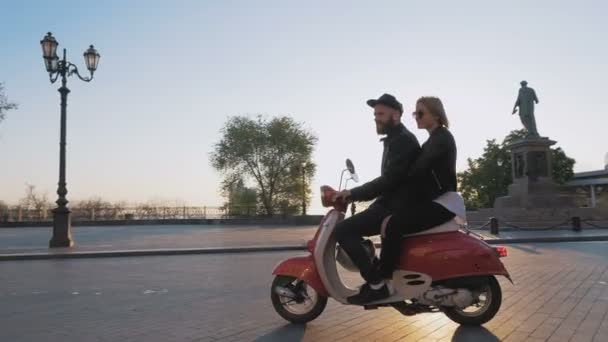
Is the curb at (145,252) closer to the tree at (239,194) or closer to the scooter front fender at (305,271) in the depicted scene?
the scooter front fender at (305,271)

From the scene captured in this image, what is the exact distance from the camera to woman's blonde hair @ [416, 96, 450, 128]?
15.3ft

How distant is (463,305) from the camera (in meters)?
4.50

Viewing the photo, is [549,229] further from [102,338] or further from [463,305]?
[102,338]

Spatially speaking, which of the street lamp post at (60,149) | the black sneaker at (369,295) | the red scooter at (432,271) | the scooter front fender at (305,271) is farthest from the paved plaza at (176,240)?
the black sneaker at (369,295)

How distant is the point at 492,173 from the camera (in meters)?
58.4

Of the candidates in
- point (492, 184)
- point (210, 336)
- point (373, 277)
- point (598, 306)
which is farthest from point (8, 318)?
point (492, 184)

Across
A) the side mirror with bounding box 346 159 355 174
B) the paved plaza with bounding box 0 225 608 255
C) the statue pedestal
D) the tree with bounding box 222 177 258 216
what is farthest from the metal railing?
the side mirror with bounding box 346 159 355 174

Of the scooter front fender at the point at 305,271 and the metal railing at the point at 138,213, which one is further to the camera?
the metal railing at the point at 138,213

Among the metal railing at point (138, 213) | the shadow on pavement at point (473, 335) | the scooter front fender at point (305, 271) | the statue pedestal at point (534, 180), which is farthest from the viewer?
the metal railing at point (138, 213)

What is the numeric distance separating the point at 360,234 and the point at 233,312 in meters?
2.08

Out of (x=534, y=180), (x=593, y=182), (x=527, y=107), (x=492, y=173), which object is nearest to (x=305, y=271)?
(x=534, y=180)

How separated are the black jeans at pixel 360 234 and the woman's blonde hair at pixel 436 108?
950 millimetres

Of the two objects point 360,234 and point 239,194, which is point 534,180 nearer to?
point 360,234

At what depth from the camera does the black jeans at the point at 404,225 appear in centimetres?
442
